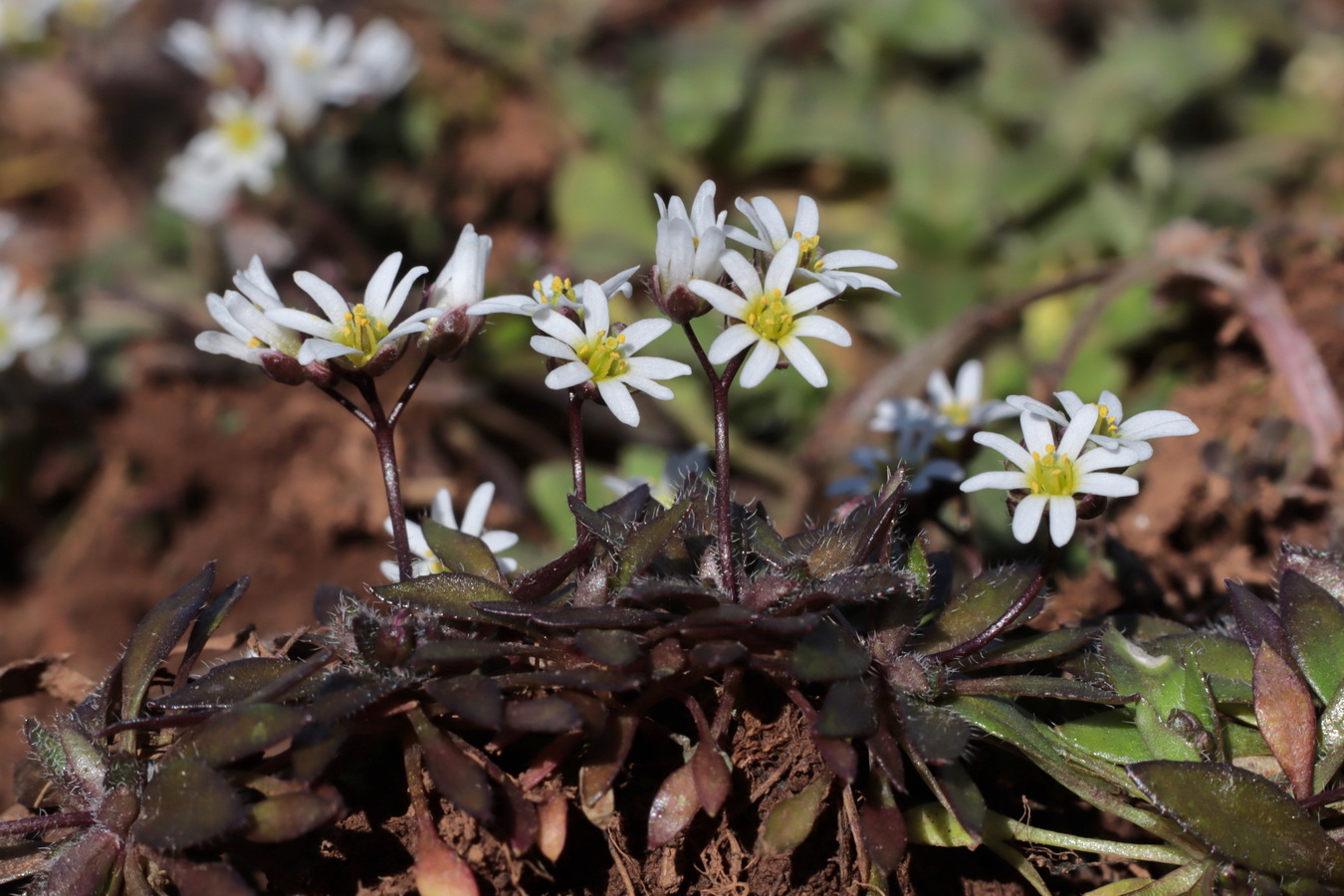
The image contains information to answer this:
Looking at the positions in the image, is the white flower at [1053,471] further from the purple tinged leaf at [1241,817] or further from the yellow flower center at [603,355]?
the yellow flower center at [603,355]

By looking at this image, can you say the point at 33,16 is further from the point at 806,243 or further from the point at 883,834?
the point at 883,834

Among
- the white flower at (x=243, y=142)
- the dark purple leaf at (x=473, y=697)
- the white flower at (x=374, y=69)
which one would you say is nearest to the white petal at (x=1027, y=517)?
the dark purple leaf at (x=473, y=697)

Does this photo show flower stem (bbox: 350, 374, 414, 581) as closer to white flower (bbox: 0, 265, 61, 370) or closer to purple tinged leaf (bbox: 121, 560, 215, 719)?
purple tinged leaf (bbox: 121, 560, 215, 719)

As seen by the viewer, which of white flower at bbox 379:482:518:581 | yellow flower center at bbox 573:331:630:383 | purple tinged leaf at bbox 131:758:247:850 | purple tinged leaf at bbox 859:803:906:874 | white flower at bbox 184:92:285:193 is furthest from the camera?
white flower at bbox 184:92:285:193

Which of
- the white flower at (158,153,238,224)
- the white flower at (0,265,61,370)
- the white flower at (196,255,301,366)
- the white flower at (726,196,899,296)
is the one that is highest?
the white flower at (158,153,238,224)

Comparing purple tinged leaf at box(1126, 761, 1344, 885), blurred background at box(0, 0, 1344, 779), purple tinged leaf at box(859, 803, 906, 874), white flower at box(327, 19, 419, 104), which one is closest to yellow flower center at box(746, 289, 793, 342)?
purple tinged leaf at box(859, 803, 906, 874)


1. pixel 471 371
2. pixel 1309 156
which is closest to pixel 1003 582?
pixel 471 371

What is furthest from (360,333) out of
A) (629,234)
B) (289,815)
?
(629,234)
